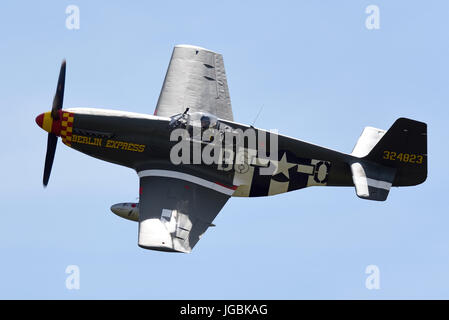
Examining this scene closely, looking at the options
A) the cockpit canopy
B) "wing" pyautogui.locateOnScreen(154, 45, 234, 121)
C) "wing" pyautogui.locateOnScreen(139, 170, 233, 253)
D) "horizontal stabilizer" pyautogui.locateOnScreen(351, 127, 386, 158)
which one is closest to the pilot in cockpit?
the cockpit canopy

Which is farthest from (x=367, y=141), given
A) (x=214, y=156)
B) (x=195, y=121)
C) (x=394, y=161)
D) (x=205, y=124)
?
(x=195, y=121)

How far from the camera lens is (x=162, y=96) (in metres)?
30.7

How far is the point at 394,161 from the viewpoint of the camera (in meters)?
29.3

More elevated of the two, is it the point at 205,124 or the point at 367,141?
the point at 205,124

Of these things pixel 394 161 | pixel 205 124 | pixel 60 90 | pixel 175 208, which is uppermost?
pixel 60 90

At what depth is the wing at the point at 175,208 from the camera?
1038 inches

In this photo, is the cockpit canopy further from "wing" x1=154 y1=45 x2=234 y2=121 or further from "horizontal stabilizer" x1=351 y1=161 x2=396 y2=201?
"horizontal stabilizer" x1=351 y1=161 x2=396 y2=201

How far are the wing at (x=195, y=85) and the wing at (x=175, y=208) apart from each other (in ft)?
8.42

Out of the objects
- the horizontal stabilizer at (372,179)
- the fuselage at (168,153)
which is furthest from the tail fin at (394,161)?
the fuselage at (168,153)

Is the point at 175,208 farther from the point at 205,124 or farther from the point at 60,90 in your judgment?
the point at 60,90

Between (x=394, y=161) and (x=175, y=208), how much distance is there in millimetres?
6595

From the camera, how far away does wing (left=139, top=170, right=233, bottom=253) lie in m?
26.4

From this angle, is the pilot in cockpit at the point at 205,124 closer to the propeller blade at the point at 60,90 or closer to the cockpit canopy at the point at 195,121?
the cockpit canopy at the point at 195,121

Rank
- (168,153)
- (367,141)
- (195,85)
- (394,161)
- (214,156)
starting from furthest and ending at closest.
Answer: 1. (195,85)
2. (367,141)
3. (394,161)
4. (214,156)
5. (168,153)
